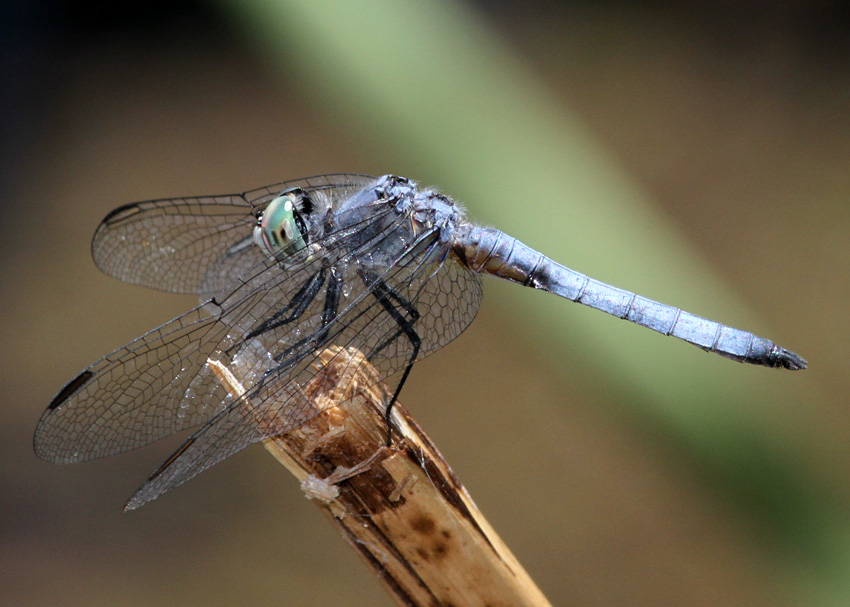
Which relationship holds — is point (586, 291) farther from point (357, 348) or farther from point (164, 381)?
point (164, 381)

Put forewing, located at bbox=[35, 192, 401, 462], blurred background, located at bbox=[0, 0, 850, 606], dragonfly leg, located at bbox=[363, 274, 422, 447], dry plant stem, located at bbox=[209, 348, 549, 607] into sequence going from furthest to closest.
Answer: blurred background, located at bbox=[0, 0, 850, 606] < dragonfly leg, located at bbox=[363, 274, 422, 447] < forewing, located at bbox=[35, 192, 401, 462] < dry plant stem, located at bbox=[209, 348, 549, 607]

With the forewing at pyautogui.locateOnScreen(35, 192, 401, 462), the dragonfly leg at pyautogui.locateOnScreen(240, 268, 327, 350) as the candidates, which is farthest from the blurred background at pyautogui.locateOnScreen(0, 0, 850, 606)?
the forewing at pyautogui.locateOnScreen(35, 192, 401, 462)

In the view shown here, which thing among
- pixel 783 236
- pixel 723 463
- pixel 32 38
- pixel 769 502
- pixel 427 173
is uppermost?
pixel 32 38

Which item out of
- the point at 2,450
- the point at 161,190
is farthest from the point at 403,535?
the point at 161,190

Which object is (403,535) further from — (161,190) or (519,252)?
(161,190)

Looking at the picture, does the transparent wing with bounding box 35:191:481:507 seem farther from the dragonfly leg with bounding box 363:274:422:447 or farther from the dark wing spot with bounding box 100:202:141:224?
the dark wing spot with bounding box 100:202:141:224

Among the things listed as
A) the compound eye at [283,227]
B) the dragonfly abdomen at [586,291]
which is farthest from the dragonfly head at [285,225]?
the dragonfly abdomen at [586,291]
